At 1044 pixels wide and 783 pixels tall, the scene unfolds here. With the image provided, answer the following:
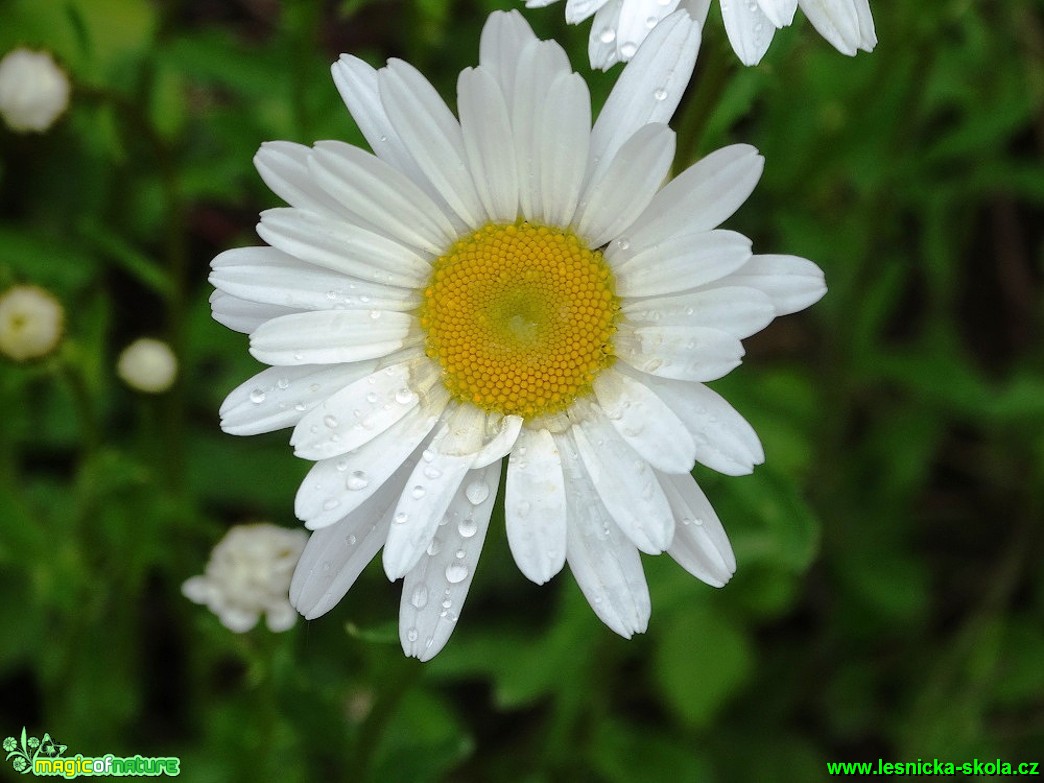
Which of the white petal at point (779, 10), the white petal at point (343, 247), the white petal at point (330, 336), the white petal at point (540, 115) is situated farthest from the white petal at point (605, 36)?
the white petal at point (330, 336)

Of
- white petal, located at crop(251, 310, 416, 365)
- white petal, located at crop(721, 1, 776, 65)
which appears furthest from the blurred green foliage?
white petal, located at crop(251, 310, 416, 365)

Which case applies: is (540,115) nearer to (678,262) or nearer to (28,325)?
(678,262)

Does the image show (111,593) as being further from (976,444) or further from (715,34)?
(976,444)

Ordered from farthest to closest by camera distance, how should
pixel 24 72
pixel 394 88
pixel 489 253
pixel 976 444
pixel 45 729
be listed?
pixel 976 444
pixel 45 729
pixel 24 72
pixel 489 253
pixel 394 88

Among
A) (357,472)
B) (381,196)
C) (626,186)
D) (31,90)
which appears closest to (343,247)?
(381,196)

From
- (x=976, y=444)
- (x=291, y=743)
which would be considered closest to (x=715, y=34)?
(x=291, y=743)

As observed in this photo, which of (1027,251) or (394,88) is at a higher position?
(394,88)

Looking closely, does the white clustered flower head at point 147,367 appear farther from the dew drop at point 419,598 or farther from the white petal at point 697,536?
the white petal at point 697,536
